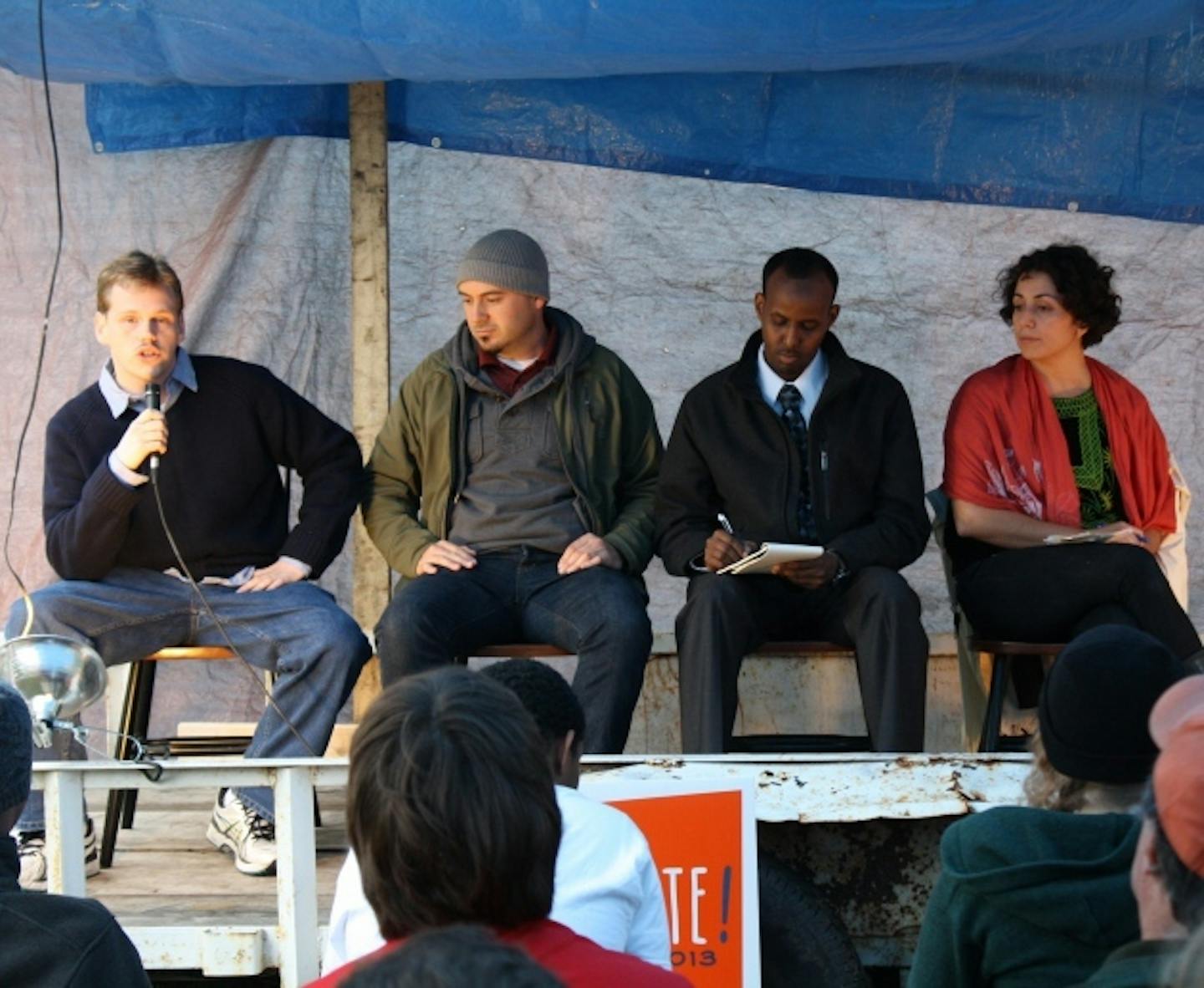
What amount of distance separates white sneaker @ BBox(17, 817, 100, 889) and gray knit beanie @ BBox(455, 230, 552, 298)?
1740mm

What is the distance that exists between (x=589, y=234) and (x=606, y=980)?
396 cm

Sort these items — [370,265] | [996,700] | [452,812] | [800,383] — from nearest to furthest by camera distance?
[452,812] → [996,700] → [800,383] → [370,265]

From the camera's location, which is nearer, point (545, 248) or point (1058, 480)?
point (1058, 480)

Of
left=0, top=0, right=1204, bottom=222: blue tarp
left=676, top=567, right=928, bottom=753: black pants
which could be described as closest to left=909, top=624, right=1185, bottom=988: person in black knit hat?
left=676, top=567, right=928, bottom=753: black pants

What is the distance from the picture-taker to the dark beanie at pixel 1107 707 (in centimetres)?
221

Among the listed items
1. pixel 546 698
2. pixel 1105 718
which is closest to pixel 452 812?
pixel 1105 718

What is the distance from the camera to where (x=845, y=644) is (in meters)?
4.45

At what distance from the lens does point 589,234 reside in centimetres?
548

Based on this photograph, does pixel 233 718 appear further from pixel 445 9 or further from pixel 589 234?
pixel 445 9

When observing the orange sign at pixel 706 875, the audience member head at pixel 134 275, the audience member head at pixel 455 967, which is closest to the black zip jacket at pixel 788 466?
the orange sign at pixel 706 875

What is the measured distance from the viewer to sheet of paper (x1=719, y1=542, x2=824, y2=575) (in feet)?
14.1

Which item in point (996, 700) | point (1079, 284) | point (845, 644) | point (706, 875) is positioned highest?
point (1079, 284)

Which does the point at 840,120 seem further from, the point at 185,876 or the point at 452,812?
the point at 452,812

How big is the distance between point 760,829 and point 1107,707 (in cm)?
161
